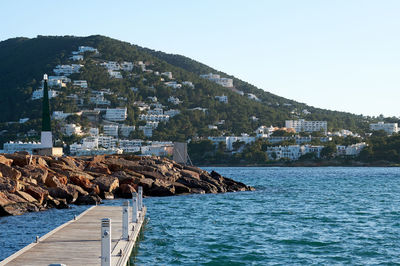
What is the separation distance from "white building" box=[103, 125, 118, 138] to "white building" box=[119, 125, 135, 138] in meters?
2.23

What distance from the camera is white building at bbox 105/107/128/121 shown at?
165m

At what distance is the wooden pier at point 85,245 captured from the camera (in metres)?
12.1

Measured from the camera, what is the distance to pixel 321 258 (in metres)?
17.0

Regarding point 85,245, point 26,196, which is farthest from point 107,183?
point 85,245

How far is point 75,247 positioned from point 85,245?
329mm

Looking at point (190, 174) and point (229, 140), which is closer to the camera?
point (190, 174)

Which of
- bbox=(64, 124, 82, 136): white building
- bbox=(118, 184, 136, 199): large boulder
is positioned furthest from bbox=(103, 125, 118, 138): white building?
bbox=(118, 184, 136, 199): large boulder

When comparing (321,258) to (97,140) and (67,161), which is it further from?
(97,140)

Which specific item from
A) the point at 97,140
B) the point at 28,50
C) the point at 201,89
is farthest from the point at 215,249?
the point at 28,50

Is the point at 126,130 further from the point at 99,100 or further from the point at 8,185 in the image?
the point at 8,185

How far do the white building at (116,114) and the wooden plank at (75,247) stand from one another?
14636cm

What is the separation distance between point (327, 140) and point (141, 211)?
138868mm

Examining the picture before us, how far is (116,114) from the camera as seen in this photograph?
16700 cm

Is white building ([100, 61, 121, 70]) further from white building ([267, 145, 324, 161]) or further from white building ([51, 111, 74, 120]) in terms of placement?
white building ([267, 145, 324, 161])
